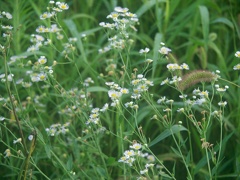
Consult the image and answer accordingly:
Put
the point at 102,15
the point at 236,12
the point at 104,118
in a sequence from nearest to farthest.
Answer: the point at 104,118, the point at 236,12, the point at 102,15

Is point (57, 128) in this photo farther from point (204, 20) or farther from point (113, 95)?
point (204, 20)

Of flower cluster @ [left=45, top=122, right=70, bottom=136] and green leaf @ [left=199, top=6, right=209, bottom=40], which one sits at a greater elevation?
green leaf @ [left=199, top=6, right=209, bottom=40]

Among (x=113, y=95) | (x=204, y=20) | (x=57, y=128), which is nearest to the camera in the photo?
(x=113, y=95)

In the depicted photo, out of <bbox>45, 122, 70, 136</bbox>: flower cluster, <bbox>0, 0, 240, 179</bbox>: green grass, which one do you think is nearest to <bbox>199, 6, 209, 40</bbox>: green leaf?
<bbox>0, 0, 240, 179</bbox>: green grass

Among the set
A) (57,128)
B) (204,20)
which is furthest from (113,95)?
(204,20)

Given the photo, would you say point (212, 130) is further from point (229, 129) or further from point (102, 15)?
point (102, 15)

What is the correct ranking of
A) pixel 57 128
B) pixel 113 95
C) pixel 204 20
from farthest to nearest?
1. pixel 204 20
2. pixel 57 128
3. pixel 113 95

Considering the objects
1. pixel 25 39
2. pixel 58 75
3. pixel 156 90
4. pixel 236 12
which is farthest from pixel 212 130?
pixel 25 39

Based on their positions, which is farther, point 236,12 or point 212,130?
point 236,12

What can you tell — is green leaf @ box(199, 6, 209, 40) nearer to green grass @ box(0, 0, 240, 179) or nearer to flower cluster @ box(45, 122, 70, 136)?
green grass @ box(0, 0, 240, 179)
